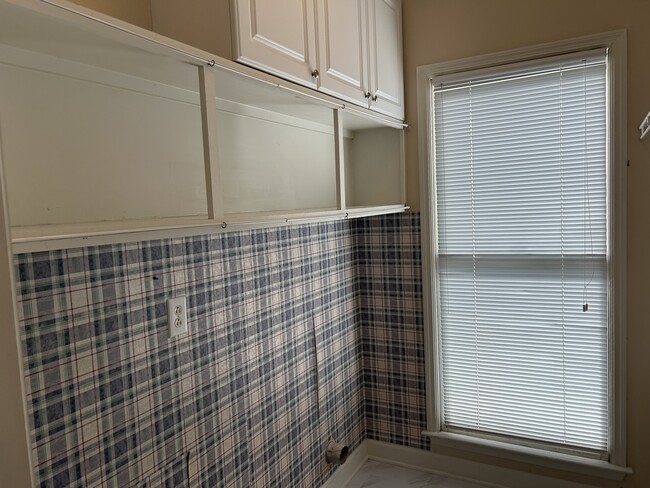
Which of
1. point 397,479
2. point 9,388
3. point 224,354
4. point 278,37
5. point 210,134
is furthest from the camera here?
point 397,479

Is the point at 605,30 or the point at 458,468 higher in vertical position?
the point at 605,30

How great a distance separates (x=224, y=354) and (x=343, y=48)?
47.0 inches

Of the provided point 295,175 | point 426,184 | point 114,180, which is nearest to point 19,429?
point 114,180

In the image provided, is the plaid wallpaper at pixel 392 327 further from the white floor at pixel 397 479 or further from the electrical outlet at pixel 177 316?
the electrical outlet at pixel 177 316

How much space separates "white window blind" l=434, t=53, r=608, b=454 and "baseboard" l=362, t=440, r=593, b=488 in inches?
7.0

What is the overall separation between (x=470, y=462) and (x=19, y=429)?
2.39 meters

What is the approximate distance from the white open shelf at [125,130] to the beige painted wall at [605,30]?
2.58 ft

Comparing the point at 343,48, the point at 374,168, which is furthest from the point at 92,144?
the point at 374,168

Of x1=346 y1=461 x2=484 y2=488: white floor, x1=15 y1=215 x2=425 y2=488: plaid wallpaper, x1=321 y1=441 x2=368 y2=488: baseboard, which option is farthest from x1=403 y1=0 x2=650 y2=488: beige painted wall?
x1=15 y1=215 x2=425 y2=488: plaid wallpaper

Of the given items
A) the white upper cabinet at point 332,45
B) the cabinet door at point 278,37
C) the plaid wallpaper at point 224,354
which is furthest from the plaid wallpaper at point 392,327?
the cabinet door at point 278,37

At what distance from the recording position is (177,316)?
1507 millimetres

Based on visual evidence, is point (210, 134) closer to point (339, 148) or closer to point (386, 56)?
point (339, 148)

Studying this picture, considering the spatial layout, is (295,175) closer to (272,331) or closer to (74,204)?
(272,331)

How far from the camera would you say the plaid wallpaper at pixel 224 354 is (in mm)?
1188
